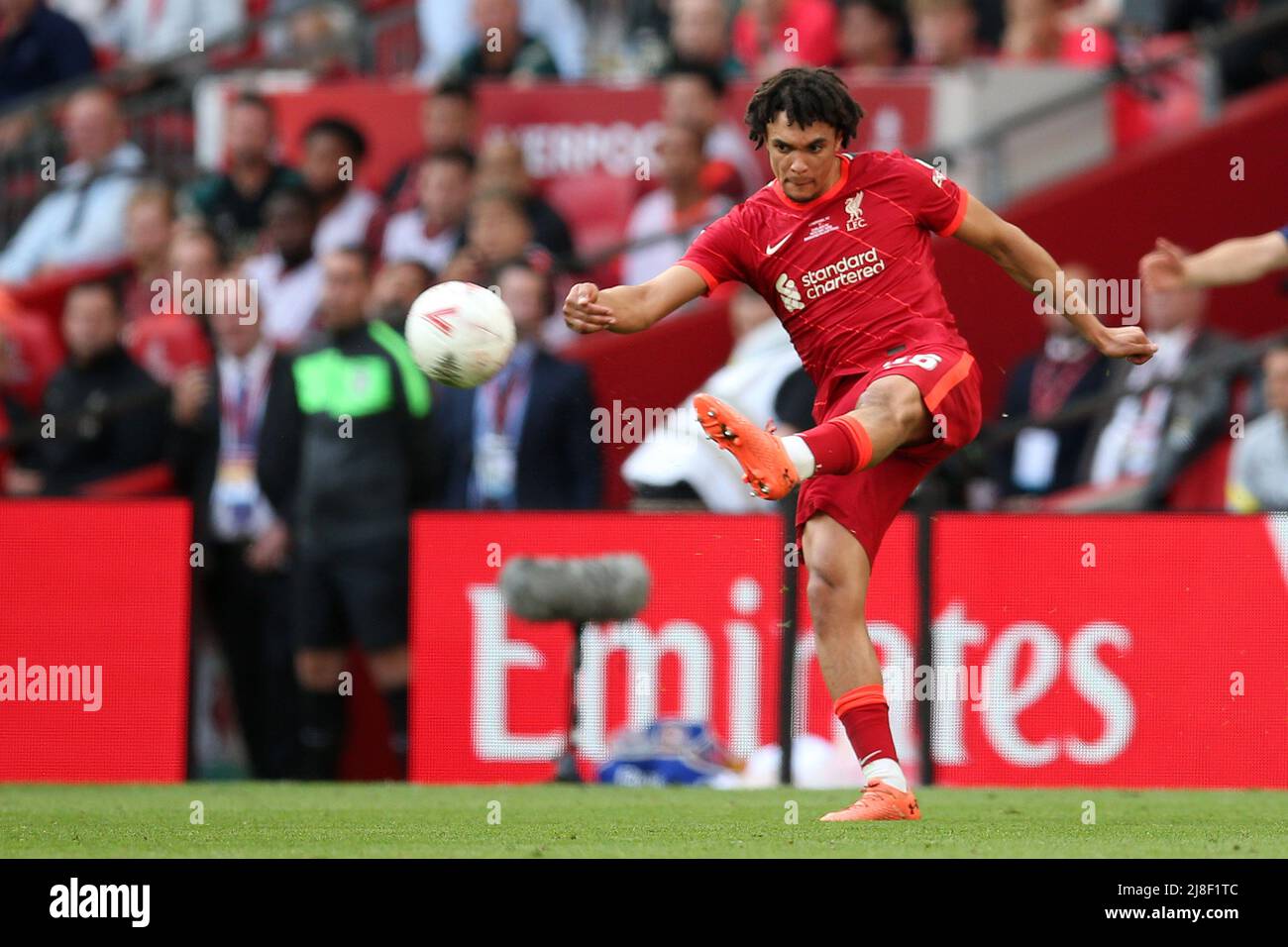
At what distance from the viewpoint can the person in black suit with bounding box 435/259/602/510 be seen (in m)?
12.5

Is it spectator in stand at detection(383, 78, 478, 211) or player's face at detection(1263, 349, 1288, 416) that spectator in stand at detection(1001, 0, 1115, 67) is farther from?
player's face at detection(1263, 349, 1288, 416)

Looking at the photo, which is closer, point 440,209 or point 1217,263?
point 1217,263

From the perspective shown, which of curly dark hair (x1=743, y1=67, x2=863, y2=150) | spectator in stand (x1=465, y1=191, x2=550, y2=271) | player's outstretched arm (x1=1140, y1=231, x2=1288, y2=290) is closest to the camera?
curly dark hair (x1=743, y1=67, x2=863, y2=150)

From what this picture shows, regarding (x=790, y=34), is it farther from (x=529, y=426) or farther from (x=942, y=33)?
(x=529, y=426)

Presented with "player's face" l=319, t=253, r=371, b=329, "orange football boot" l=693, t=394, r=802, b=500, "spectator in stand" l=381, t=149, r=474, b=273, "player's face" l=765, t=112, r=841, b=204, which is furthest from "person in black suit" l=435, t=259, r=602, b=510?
"orange football boot" l=693, t=394, r=802, b=500

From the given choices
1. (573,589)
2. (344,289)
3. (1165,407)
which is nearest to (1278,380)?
(1165,407)

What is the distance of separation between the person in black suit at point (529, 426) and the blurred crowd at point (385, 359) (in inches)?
0.7

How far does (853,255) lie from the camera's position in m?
8.16

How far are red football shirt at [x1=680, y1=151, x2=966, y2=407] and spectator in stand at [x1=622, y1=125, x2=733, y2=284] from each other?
18.1ft

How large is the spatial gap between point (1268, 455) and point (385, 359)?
4.75m

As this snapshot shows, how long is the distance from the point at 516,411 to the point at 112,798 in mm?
3345

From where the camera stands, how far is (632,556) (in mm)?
11508
